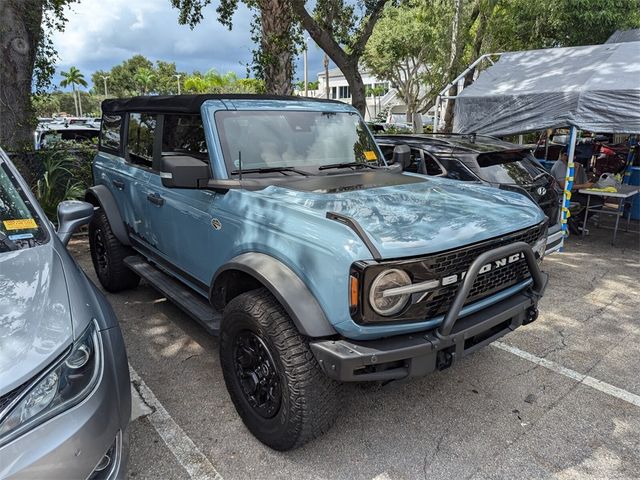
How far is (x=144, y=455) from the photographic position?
2.54 m

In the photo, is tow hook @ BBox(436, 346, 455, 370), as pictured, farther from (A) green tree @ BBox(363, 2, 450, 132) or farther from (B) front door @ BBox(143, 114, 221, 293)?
(A) green tree @ BBox(363, 2, 450, 132)

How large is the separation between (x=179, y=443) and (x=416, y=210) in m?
1.96

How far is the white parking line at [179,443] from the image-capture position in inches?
95.4

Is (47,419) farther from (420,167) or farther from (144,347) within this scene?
(420,167)

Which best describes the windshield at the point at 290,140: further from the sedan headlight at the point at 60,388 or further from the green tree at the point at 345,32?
the green tree at the point at 345,32

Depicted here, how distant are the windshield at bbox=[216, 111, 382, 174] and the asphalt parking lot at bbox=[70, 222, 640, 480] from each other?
165 cm

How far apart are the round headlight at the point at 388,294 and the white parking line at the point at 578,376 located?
207 cm

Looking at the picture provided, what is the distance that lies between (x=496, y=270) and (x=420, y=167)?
137 inches

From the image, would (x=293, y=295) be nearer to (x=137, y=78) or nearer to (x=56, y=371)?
(x=56, y=371)

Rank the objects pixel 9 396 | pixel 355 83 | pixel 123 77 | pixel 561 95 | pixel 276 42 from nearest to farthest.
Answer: pixel 9 396 < pixel 561 95 < pixel 276 42 < pixel 355 83 < pixel 123 77

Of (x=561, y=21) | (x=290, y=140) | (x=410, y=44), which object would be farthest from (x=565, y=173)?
(x=410, y=44)

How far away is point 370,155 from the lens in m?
3.84

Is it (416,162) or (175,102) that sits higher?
(175,102)

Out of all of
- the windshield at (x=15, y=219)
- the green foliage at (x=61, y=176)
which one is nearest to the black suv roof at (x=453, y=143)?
the windshield at (x=15, y=219)
